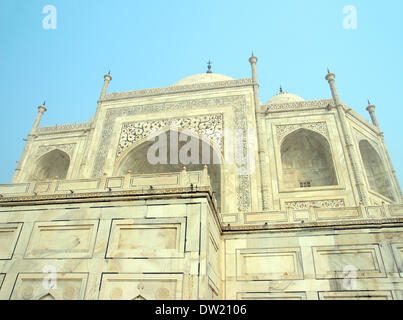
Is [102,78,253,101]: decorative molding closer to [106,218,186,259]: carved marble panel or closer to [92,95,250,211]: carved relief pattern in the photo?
[92,95,250,211]: carved relief pattern

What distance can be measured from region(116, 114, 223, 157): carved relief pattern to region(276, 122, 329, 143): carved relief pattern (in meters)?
2.24

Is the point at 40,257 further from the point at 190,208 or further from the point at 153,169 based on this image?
the point at 153,169

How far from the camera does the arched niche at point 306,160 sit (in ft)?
39.2

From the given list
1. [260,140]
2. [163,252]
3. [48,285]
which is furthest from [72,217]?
[260,140]

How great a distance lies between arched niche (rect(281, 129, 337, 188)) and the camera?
11938 millimetres

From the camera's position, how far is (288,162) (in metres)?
12.7

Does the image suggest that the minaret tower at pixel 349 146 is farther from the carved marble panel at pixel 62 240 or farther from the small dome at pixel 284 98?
the carved marble panel at pixel 62 240

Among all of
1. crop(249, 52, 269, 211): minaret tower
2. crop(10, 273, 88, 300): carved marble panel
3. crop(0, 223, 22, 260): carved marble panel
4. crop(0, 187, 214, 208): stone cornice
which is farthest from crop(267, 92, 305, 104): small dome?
crop(10, 273, 88, 300): carved marble panel

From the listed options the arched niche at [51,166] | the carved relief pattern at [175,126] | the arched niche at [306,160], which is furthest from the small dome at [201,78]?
the arched niche at [51,166]

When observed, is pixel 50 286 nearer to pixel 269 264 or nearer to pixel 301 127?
pixel 269 264

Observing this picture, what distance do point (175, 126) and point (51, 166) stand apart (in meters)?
6.39

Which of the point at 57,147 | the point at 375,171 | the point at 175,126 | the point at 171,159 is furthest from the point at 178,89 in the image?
the point at 375,171

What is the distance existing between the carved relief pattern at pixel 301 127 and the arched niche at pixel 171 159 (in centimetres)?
261

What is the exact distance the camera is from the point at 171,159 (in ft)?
45.3
